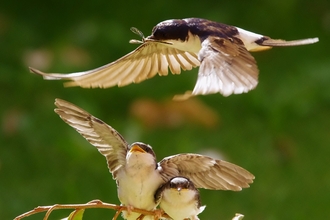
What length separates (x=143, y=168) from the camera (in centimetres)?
96

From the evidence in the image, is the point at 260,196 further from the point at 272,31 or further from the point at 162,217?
the point at 162,217

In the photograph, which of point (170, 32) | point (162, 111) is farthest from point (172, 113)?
point (170, 32)

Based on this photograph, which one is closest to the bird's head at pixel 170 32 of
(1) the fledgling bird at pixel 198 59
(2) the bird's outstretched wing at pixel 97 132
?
(1) the fledgling bird at pixel 198 59

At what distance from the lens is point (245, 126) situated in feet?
8.54

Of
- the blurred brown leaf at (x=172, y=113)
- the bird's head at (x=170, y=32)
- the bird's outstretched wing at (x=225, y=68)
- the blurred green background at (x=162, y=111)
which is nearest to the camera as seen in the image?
the bird's outstretched wing at (x=225, y=68)

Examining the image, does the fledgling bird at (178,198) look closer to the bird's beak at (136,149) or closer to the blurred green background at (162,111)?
the bird's beak at (136,149)

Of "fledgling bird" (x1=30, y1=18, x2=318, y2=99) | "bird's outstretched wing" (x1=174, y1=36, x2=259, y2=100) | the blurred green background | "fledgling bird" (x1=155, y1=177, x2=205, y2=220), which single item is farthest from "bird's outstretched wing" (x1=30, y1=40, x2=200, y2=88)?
the blurred green background

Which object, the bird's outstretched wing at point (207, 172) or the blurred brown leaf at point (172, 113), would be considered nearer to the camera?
the bird's outstretched wing at point (207, 172)

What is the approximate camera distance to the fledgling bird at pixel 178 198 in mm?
927

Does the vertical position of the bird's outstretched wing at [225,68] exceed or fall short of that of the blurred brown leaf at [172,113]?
it exceeds it

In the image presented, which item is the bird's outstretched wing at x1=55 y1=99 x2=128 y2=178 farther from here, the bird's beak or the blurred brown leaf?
the blurred brown leaf

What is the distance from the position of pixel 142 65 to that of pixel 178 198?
384 millimetres

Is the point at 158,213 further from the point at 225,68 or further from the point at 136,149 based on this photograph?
the point at 225,68

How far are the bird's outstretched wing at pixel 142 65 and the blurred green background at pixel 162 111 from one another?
1000mm
